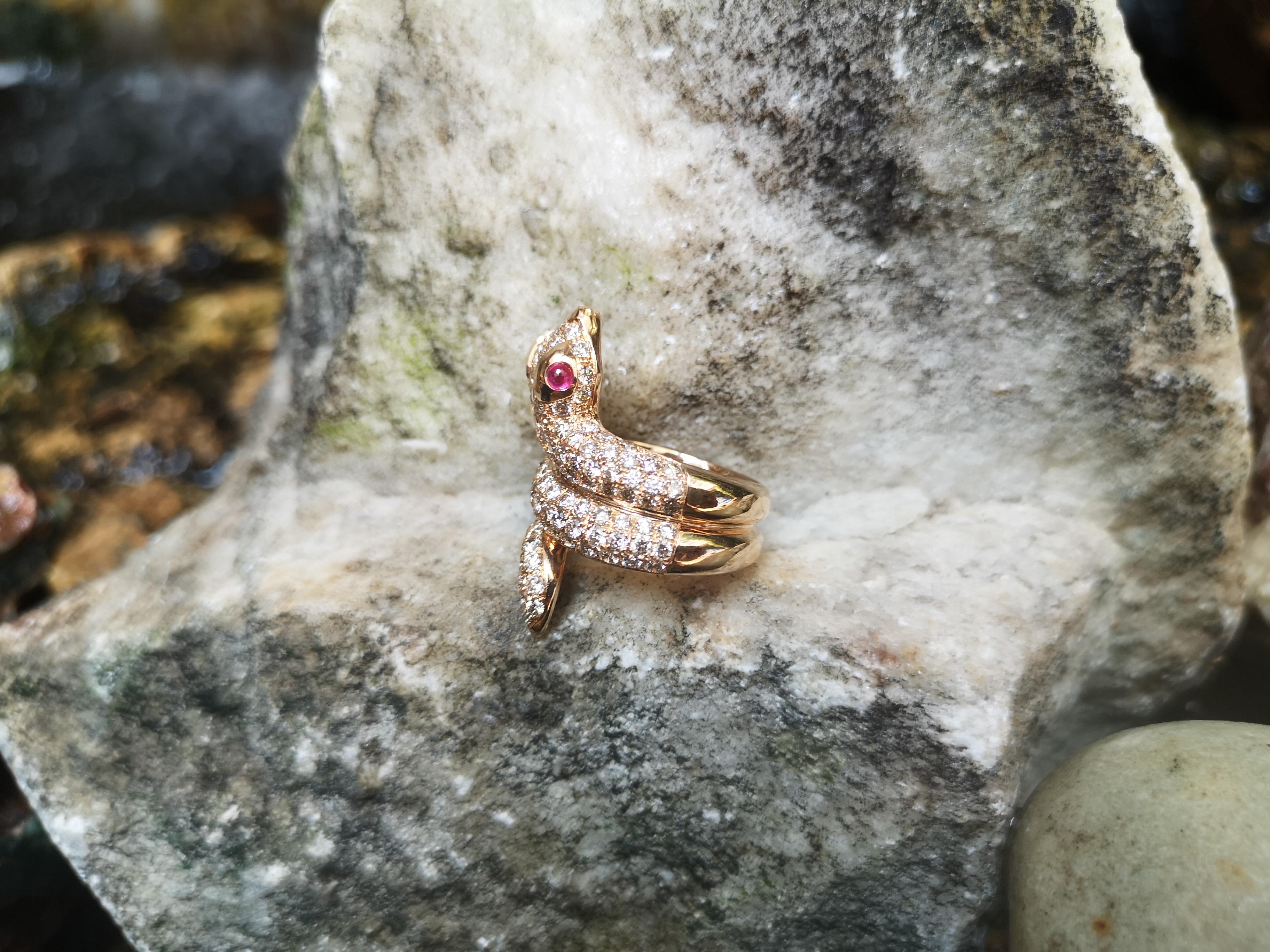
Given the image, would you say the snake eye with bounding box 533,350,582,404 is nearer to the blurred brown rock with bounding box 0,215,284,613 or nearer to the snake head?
the snake head

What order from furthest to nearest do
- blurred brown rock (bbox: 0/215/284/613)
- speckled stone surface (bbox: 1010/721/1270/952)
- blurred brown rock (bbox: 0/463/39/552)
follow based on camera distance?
blurred brown rock (bbox: 0/215/284/613), blurred brown rock (bbox: 0/463/39/552), speckled stone surface (bbox: 1010/721/1270/952)

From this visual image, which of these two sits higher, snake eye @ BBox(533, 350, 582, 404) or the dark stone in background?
snake eye @ BBox(533, 350, 582, 404)

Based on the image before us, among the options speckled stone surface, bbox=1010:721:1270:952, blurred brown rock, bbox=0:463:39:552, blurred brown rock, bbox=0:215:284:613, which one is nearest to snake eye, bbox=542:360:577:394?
speckled stone surface, bbox=1010:721:1270:952

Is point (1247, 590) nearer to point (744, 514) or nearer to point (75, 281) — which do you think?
point (744, 514)

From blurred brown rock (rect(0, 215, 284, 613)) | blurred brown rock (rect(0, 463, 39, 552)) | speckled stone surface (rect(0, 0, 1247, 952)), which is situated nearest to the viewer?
speckled stone surface (rect(0, 0, 1247, 952))

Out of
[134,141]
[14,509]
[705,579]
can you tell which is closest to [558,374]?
[705,579]

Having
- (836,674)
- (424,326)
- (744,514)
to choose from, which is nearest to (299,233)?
(424,326)

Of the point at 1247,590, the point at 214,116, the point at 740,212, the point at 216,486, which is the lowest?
the point at 216,486
